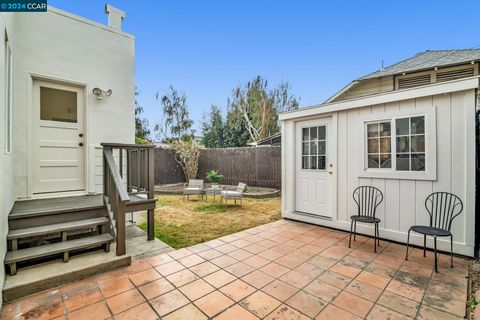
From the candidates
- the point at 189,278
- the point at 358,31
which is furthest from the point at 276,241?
the point at 358,31

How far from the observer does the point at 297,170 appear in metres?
4.70

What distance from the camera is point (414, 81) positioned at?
641 cm

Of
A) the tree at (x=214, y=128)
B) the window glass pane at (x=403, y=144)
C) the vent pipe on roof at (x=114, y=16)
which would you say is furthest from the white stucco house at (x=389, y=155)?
the tree at (x=214, y=128)

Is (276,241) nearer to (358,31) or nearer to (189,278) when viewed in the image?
(189,278)

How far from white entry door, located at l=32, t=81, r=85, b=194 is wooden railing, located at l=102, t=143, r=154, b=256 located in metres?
0.92

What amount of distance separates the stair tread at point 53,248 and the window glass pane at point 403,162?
4192mm

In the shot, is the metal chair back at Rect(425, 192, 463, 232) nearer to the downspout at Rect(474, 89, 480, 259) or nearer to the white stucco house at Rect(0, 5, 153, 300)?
the downspout at Rect(474, 89, 480, 259)

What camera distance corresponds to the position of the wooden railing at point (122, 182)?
8.93 ft

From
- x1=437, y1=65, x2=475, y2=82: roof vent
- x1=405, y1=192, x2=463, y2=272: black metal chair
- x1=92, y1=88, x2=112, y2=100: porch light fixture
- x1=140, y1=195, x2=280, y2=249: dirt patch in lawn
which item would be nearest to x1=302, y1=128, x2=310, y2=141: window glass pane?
x1=140, y1=195, x2=280, y2=249: dirt patch in lawn

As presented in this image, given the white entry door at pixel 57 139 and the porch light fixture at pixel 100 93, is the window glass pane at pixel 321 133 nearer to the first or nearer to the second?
the porch light fixture at pixel 100 93

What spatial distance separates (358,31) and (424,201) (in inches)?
358

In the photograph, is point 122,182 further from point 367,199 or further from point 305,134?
point 367,199

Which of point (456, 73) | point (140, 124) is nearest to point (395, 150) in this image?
point (456, 73)

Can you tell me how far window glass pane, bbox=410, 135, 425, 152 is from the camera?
3.20 metres
